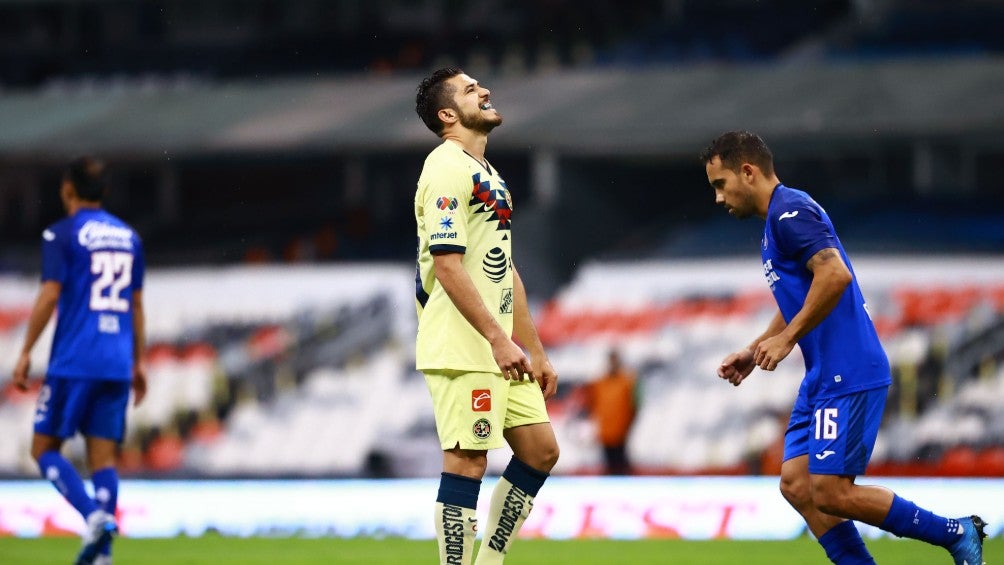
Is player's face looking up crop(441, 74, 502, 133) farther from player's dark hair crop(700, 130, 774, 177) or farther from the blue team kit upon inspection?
the blue team kit

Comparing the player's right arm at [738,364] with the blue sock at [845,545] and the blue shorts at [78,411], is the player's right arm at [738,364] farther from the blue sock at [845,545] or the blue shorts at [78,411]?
the blue shorts at [78,411]

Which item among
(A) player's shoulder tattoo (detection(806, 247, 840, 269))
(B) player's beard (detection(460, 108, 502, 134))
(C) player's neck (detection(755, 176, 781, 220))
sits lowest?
(A) player's shoulder tattoo (detection(806, 247, 840, 269))

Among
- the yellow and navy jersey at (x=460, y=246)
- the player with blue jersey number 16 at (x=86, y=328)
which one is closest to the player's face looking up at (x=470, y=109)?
the yellow and navy jersey at (x=460, y=246)

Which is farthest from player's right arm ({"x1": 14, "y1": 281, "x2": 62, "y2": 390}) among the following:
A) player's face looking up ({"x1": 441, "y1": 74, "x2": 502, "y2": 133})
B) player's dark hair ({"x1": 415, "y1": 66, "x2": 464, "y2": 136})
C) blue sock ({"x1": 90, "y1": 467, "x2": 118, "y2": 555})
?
player's face looking up ({"x1": 441, "y1": 74, "x2": 502, "y2": 133})

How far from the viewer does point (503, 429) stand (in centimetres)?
616

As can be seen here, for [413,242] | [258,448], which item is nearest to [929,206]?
[413,242]

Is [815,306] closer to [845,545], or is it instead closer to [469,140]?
[845,545]

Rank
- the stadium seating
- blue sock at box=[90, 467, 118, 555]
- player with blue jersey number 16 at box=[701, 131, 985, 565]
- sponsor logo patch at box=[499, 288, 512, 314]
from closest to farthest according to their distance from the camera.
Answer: player with blue jersey number 16 at box=[701, 131, 985, 565], sponsor logo patch at box=[499, 288, 512, 314], blue sock at box=[90, 467, 118, 555], the stadium seating

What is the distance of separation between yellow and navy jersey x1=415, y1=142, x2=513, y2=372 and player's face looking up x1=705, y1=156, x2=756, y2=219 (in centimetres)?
85

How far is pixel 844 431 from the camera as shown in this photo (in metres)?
6.04

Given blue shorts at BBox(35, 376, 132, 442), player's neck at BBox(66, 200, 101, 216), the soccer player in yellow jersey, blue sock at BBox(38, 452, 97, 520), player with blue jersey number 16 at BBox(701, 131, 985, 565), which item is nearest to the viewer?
the soccer player in yellow jersey

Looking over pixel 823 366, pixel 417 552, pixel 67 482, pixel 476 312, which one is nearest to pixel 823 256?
pixel 823 366

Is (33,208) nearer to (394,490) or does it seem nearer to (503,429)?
(394,490)

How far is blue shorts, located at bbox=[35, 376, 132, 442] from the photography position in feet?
27.1
